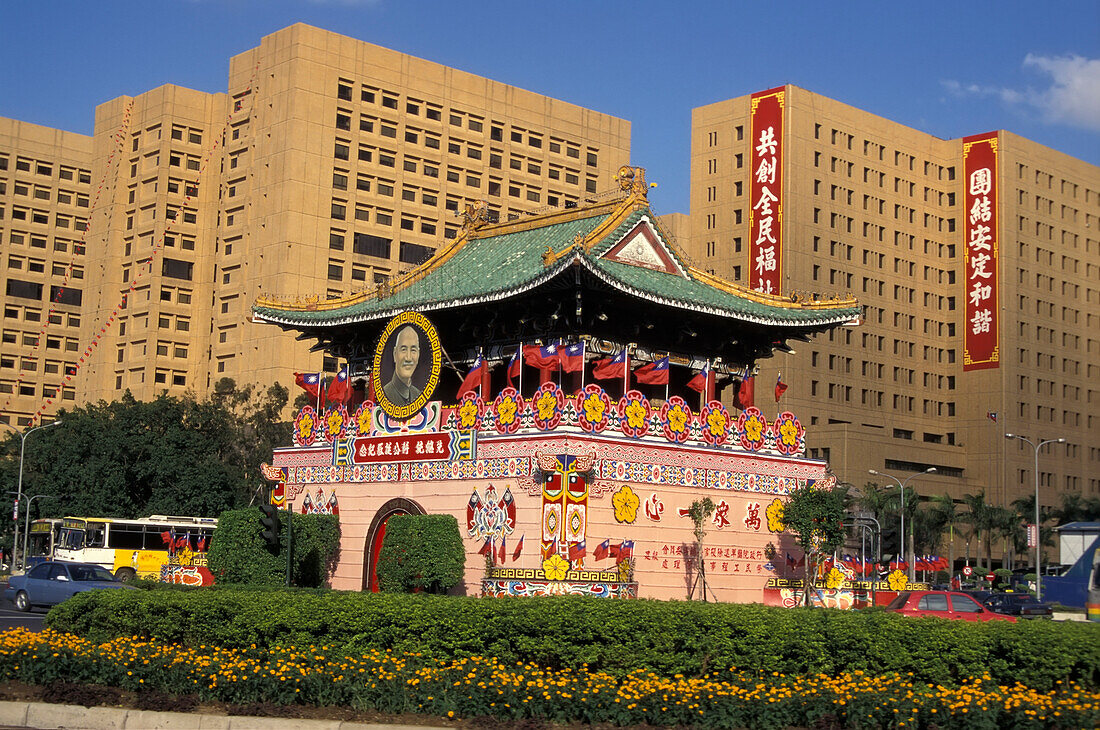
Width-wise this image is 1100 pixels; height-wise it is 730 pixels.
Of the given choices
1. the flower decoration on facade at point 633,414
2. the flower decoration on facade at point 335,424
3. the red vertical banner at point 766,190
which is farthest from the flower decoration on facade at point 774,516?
the red vertical banner at point 766,190

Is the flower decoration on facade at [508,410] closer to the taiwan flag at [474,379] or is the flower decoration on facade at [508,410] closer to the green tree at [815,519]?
the taiwan flag at [474,379]

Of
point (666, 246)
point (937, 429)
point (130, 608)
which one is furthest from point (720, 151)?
point (130, 608)

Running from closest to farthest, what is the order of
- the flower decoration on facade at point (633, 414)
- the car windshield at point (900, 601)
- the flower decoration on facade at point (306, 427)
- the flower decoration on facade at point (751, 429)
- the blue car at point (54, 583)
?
the car windshield at point (900, 601) < the flower decoration on facade at point (633, 414) < the flower decoration on facade at point (751, 429) < the blue car at point (54, 583) < the flower decoration on facade at point (306, 427)

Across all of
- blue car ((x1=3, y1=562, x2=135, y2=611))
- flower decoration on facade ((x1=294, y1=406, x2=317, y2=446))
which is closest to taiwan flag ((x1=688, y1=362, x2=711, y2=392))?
flower decoration on facade ((x1=294, y1=406, x2=317, y2=446))

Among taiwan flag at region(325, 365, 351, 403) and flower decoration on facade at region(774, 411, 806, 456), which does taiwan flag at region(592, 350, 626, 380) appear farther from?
taiwan flag at region(325, 365, 351, 403)

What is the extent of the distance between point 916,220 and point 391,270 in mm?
51925

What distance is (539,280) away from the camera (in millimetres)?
34844

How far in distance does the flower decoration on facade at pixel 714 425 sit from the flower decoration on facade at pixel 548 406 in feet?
16.2

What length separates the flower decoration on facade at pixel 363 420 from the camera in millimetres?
40094

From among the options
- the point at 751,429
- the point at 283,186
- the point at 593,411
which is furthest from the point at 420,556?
the point at 283,186

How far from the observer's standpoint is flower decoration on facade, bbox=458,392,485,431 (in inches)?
1428

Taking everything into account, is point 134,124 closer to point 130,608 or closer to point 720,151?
point 720,151

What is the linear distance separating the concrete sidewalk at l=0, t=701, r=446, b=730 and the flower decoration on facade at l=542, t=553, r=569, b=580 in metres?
14.2

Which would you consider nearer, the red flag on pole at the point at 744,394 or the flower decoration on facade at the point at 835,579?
the flower decoration on facade at the point at 835,579
